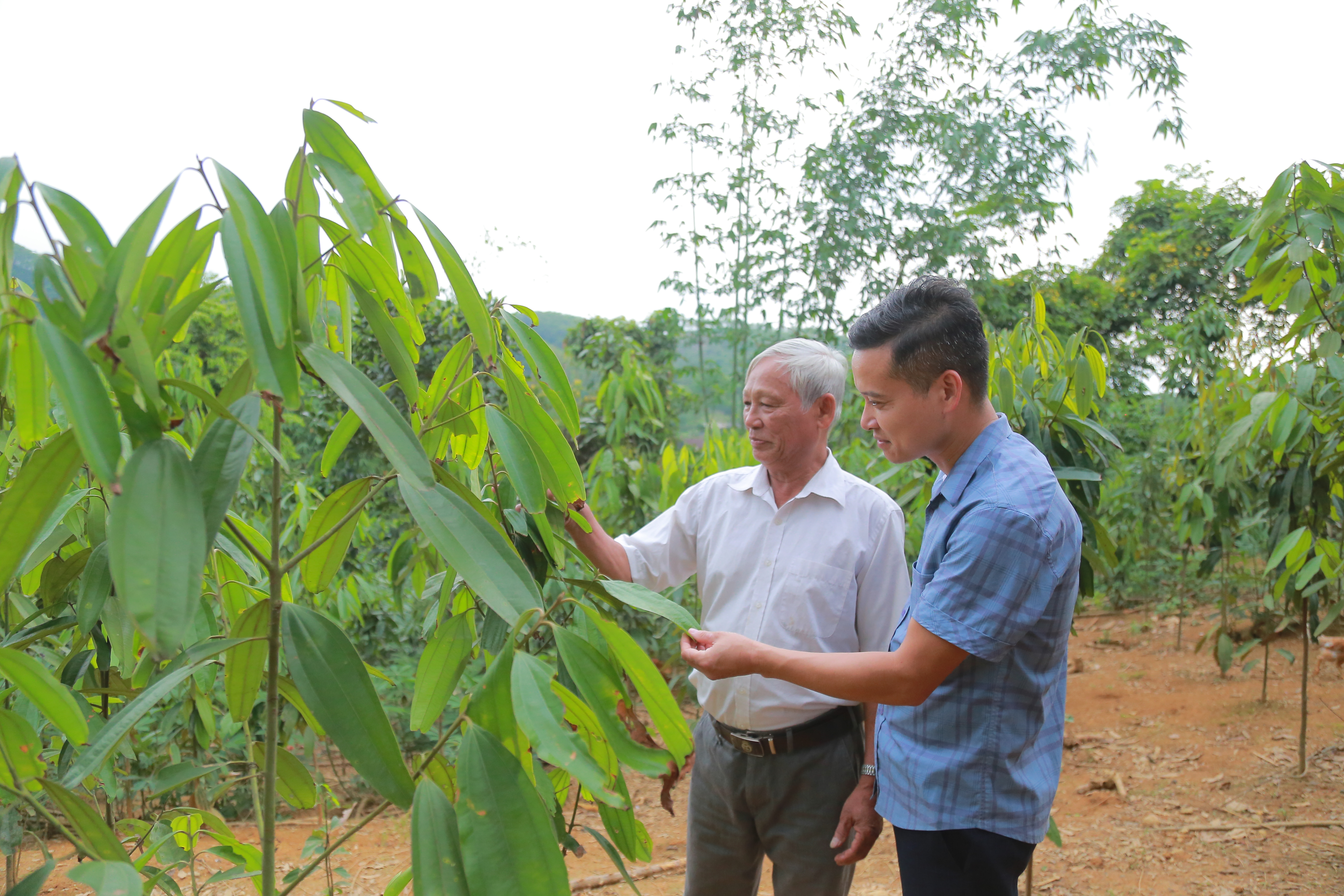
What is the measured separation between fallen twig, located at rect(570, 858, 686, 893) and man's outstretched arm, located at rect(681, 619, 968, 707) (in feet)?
5.55

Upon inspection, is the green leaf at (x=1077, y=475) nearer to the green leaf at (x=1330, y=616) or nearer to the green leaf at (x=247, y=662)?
the green leaf at (x=1330, y=616)

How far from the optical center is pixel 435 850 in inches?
24.8

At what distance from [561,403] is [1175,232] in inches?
338

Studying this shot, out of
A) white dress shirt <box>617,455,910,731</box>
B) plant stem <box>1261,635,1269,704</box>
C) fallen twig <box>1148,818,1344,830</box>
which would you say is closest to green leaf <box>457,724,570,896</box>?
white dress shirt <box>617,455,910,731</box>

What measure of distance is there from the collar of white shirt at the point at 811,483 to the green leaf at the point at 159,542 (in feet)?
3.89

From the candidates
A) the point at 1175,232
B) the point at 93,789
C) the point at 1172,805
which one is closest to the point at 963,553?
the point at 93,789

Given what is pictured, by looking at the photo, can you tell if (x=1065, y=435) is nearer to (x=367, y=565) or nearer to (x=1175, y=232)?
(x=367, y=565)

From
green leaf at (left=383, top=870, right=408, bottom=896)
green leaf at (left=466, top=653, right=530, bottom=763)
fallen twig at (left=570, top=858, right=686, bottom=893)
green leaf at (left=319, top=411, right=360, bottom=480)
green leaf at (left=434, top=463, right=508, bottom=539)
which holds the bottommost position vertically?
fallen twig at (left=570, top=858, right=686, bottom=893)

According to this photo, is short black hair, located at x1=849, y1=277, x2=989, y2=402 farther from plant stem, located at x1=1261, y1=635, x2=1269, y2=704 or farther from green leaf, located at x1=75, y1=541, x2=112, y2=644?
plant stem, located at x1=1261, y1=635, x2=1269, y2=704

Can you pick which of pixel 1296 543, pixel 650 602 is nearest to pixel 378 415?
pixel 650 602

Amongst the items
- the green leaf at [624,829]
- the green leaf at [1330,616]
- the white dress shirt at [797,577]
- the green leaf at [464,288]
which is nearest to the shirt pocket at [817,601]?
the white dress shirt at [797,577]

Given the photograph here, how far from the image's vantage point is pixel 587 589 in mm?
865

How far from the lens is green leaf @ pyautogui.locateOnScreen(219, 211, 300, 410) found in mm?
549

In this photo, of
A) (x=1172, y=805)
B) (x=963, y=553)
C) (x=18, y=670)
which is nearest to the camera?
(x=18, y=670)
